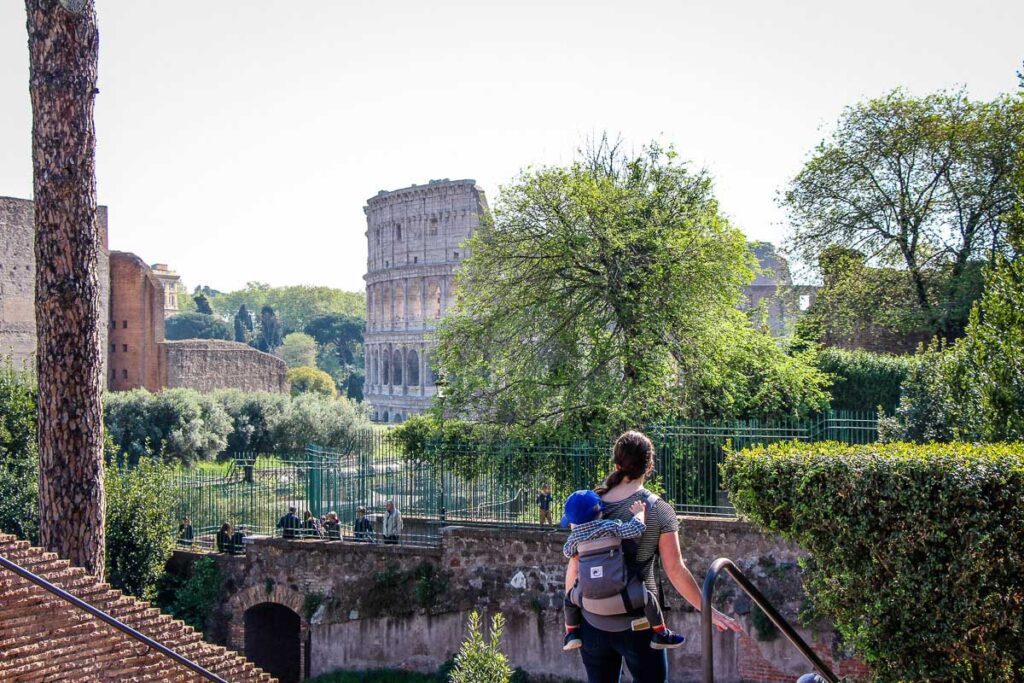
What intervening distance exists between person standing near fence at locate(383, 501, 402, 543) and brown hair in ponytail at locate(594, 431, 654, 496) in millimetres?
10167

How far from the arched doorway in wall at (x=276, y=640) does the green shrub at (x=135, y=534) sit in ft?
5.29

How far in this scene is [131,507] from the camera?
15031mm

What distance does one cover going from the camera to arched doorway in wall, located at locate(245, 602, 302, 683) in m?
15.0

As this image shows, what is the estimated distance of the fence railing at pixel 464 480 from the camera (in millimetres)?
13141

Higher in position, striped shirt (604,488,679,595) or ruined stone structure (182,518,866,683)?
striped shirt (604,488,679,595)

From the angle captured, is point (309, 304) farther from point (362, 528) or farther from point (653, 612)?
point (653, 612)

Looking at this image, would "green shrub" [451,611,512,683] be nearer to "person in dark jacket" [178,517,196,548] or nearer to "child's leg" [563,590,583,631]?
"child's leg" [563,590,583,631]

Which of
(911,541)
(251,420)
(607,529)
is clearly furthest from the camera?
(251,420)

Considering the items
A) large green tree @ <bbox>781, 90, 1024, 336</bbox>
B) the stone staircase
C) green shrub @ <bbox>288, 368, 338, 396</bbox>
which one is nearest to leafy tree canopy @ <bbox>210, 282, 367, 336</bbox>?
green shrub @ <bbox>288, 368, 338, 396</bbox>

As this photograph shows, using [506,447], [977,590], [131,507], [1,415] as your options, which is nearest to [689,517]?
[506,447]

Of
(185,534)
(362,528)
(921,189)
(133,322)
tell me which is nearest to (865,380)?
(921,189)

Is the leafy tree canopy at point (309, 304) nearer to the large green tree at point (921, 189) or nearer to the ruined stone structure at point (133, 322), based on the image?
the ruined stone structure at point (133, 322)

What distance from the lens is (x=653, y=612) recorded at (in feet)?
13.8

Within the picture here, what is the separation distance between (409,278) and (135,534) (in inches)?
1894
